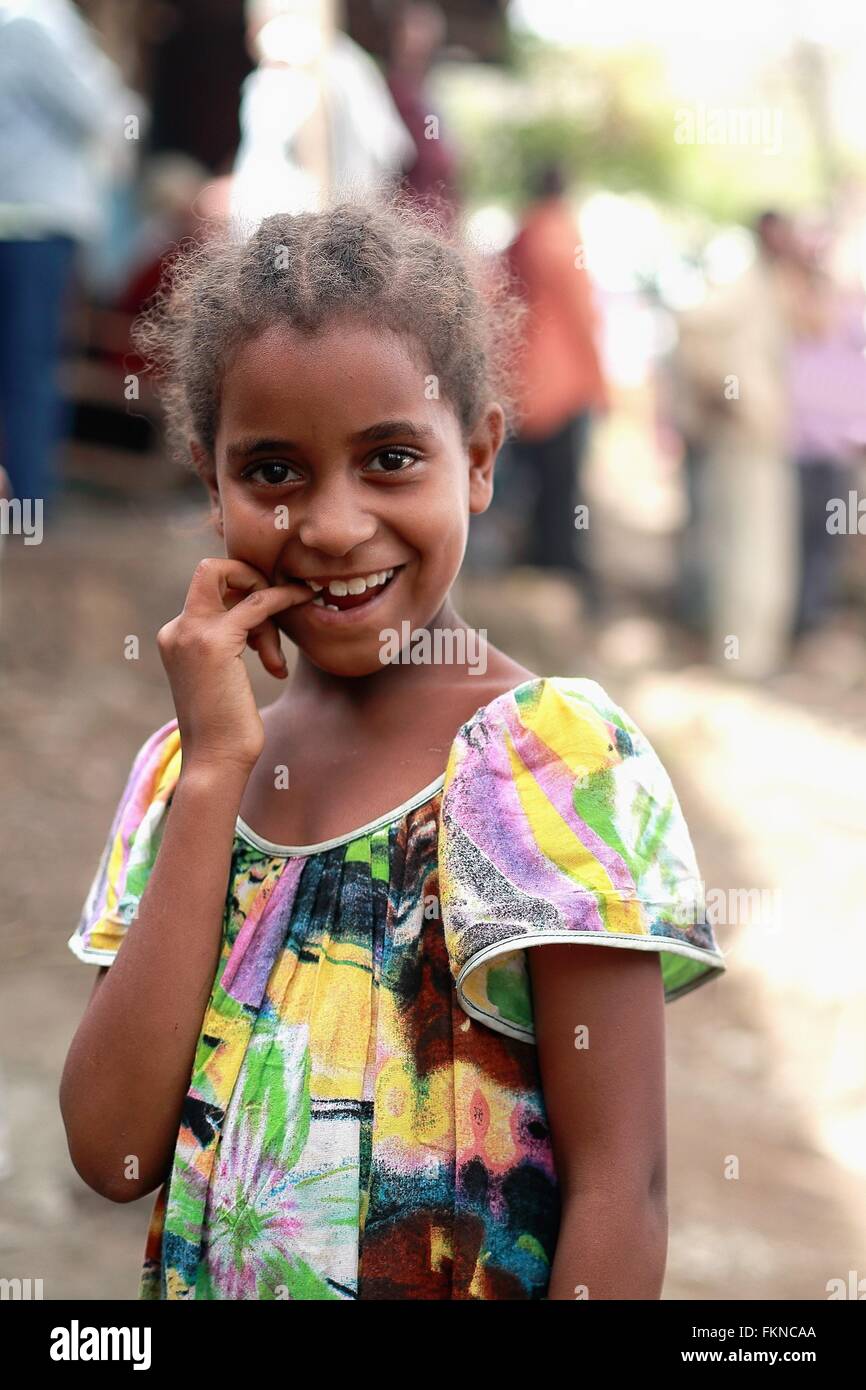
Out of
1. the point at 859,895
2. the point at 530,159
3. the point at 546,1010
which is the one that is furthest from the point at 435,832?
the point at 530,159

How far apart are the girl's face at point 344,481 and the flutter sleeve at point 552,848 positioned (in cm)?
16

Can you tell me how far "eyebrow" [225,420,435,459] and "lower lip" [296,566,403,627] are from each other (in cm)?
13

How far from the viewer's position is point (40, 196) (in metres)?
5.29

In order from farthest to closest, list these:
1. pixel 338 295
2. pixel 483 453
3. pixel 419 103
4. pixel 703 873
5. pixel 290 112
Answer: pixel 419 103 → pixel 703 873 → pixel 290 112 → pixel 483 453 → pixel 338 295

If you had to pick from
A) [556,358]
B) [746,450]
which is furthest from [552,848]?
[746,450]

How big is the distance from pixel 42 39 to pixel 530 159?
24.0 meters

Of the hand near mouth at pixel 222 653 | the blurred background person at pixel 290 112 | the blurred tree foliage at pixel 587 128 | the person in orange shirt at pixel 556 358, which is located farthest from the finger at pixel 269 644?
the blurred tree foliage at pixel 587 128

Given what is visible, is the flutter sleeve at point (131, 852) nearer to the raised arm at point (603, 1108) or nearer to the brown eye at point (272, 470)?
the brown eye at point (272, 470)

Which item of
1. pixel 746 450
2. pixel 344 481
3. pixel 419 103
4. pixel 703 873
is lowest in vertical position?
pixel 344 481

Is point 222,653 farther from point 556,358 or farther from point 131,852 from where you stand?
point 556,358

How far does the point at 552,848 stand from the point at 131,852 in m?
0.49

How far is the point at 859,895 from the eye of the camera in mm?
5508

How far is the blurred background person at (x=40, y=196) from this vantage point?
5.07 meters
